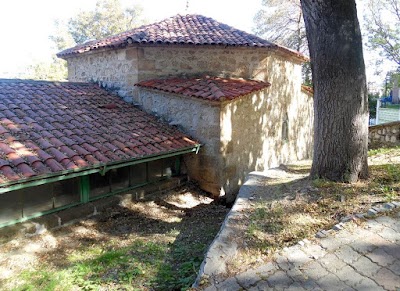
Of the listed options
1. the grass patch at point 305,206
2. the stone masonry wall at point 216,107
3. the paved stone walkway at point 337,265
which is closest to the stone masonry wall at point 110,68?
the stone masonry wall at point 216,107

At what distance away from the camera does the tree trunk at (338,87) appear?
15.1ft

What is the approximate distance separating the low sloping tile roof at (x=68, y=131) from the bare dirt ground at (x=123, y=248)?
3.81 ft

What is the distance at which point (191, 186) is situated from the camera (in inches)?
301

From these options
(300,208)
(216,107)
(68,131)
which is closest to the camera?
(300,208)

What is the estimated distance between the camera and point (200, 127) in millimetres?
7512

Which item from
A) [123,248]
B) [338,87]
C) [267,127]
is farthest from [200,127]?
[123,248]

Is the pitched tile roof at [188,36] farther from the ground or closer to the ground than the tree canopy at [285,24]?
closer to the ground

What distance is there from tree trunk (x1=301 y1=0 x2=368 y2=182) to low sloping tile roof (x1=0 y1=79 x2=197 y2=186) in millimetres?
3069

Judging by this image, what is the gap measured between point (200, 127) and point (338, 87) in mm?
3455

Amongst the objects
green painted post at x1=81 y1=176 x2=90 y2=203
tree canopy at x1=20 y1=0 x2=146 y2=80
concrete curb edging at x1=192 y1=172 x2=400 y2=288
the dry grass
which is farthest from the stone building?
tree canopy at x1=20 y1=0 x2=146 y2=80

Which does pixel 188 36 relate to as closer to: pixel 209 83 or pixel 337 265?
pixel 209 83

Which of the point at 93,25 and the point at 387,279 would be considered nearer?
the point at 387,279

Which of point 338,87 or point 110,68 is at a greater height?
point 110,68

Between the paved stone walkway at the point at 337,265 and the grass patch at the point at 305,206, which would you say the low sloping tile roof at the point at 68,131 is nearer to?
the grass patch at the point at 305,206
